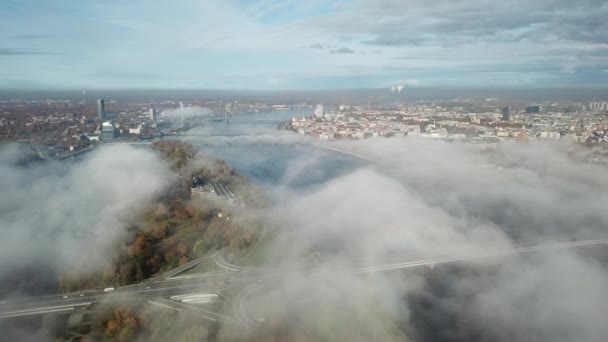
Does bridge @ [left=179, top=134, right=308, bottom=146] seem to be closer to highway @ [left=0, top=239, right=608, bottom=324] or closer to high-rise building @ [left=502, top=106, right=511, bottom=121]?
high-rise building @ [left=502, top=106, right=511, bottom=121]

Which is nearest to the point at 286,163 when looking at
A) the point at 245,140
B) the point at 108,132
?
the point at 245,140

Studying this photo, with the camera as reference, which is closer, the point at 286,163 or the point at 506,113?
the point at 286,163

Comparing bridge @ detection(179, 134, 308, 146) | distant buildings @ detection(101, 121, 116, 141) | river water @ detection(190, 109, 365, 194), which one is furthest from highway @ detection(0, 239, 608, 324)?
distant buildings @ detection(101, 121, 116, 141)

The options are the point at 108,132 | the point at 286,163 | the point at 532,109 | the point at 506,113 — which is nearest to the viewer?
the point at 286,163

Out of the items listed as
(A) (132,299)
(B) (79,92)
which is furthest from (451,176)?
(B) (79,92)

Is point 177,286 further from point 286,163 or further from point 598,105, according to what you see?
point 598,105

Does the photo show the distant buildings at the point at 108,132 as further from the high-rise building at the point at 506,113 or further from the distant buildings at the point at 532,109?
the distant buildings at the point at 532,109

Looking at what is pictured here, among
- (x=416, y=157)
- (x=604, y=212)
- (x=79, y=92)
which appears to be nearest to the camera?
(x=604, y=212)

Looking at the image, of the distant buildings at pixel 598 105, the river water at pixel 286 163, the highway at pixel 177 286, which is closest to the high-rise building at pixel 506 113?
the distant buildings at pixel 598 105

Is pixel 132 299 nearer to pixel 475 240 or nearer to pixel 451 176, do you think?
pixel 475 240
